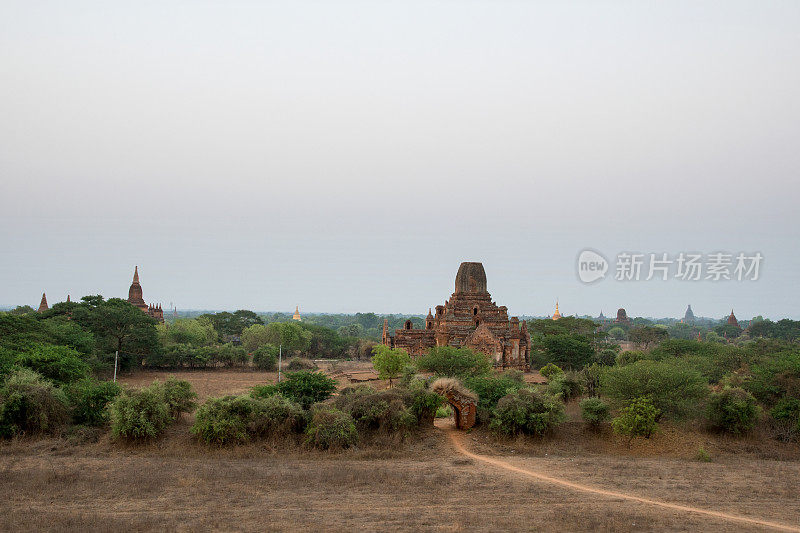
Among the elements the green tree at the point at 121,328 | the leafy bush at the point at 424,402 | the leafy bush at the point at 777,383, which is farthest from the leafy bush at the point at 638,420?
the green tree at the point at 121,328

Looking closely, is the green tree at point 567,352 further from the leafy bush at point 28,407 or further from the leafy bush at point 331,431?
the leafy bush at point 28,407

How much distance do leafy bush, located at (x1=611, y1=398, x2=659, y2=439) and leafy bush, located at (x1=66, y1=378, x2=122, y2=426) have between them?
69.0 ft

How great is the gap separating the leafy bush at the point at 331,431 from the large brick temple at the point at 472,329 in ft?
65.8

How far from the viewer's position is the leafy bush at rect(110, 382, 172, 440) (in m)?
21.4

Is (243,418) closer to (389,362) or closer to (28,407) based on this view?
(28,407)

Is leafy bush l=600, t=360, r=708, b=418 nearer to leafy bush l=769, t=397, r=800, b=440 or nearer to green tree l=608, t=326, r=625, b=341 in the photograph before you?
leafy bush l=769, t=397, r=800, b=440

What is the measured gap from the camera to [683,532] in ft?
44.2

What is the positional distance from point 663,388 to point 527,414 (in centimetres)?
624

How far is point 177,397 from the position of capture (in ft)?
77.0

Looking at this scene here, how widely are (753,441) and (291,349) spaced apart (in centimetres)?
4781

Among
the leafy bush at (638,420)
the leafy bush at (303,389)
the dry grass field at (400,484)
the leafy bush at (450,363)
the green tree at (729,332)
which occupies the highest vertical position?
the green tree at (729,332)

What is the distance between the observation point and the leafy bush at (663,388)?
2402cm

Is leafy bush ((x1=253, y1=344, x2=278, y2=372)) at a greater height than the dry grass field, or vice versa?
leafy bush ((x1=253, y1=344, x2=278, y2=372))

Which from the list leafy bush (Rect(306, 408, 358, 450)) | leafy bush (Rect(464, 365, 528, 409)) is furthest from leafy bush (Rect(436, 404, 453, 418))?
leafy bush (Rect(306, 408, 358, 450))
